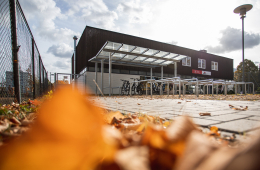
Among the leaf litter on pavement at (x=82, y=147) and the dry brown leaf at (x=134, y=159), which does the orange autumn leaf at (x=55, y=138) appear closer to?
the leaf litter on pavement at (x=82, y=147)

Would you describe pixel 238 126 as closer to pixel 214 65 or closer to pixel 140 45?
pixel 140 45

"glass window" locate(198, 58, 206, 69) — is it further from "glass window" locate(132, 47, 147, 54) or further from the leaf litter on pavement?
the leaf litter on pavement

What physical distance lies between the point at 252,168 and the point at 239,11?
682 inches

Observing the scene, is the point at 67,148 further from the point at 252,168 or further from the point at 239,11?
the point at 239,11

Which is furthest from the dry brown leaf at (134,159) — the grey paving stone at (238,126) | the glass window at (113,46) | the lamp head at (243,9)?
the lamp head at (243,9)

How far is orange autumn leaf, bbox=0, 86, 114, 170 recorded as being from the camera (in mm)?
396

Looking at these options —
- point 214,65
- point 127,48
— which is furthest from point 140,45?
point 214,65

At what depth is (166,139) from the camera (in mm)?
478

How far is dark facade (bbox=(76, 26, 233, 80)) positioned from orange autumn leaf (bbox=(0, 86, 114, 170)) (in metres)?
15.4

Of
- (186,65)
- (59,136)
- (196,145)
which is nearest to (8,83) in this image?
(59,136)

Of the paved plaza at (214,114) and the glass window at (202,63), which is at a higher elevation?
the glass window at (202,63)

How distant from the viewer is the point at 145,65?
556 inches

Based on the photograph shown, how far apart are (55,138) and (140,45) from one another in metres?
19.3

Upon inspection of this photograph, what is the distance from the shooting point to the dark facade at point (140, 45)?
51.5 ft
